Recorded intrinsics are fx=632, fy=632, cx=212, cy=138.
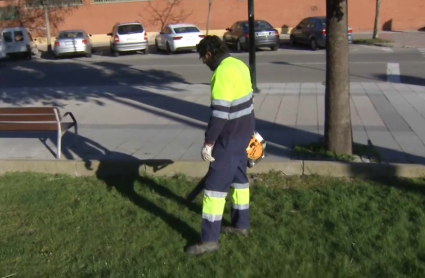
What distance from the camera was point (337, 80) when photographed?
25.6ft

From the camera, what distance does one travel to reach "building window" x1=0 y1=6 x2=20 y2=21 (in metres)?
40.2

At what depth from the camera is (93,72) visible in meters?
23.0

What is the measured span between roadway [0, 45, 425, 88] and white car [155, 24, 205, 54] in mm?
513

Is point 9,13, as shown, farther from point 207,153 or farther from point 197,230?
point 207,153

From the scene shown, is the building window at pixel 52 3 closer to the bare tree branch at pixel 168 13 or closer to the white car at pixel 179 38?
the bare tree branch at pixel 168 13

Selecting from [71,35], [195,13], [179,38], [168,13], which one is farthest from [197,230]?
[168,13]

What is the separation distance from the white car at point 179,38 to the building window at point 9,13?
44.9ft

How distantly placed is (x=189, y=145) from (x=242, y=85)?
14.8ft

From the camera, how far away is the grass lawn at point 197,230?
4.87m

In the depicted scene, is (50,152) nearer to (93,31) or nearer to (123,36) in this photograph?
(123,36)

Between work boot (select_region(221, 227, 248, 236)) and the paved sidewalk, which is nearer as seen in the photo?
work boot (select_region(221, 227, 248, 236))

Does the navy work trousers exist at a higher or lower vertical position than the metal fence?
lower

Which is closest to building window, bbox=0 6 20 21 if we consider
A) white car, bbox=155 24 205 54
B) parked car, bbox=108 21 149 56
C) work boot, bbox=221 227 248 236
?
parked car, bbox=108 21 149 56

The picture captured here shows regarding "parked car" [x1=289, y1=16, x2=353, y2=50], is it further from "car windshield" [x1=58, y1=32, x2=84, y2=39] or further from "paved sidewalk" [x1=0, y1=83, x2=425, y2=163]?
"paved sidewalk" [x1=0, y1=83, x2=425, y2=163]
